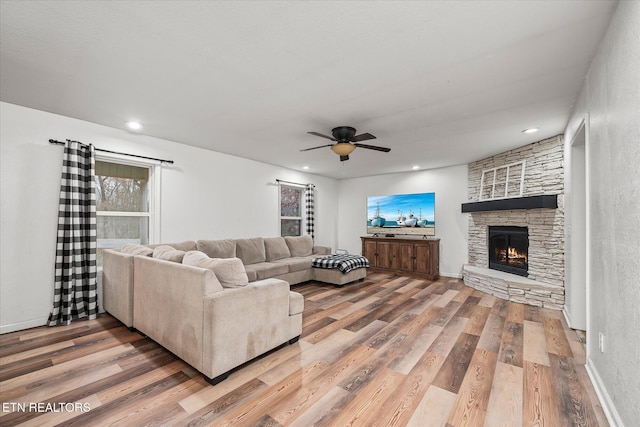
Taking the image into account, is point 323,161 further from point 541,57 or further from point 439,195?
point 541,57

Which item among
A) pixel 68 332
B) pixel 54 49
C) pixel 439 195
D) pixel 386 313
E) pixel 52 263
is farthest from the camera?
pixel 439 195

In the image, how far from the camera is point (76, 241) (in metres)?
3.29

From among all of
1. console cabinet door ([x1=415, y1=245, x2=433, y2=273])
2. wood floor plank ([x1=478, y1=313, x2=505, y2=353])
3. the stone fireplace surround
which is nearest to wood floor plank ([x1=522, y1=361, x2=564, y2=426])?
wood floor plank ([x1=478, y1=313, x2=505, y2=353])

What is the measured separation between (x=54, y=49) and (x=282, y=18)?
1.72 m

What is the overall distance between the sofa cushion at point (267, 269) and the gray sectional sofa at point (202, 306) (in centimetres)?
172

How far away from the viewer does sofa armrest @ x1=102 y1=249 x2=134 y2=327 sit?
118 inches

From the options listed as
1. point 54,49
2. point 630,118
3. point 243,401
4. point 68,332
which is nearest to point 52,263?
point 68,332

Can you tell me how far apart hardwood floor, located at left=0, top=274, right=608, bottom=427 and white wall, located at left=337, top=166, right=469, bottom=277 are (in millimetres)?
2641

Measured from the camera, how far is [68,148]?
10.7 ft

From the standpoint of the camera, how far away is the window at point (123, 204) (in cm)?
378

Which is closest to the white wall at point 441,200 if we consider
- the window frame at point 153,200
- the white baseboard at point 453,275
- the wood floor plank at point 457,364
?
the white baseboard at point 453,275

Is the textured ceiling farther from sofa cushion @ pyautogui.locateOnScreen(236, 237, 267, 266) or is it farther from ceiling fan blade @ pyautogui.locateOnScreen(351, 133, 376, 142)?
sofa cushion @ pyautogui.locateOnScreen(236, 237, 267, 266)

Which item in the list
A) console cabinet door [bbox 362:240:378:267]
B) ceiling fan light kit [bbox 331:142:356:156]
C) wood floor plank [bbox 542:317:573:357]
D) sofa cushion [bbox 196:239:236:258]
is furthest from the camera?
console cabinet door [bbox 362:240:378:267]

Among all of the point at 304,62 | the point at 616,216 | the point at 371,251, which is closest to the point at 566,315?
the point at 616,216
